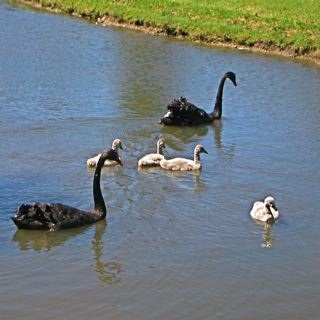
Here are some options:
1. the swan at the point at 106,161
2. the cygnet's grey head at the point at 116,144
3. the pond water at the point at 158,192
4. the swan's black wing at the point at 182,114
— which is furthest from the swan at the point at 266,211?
the swan's black wing at the point at 182,114

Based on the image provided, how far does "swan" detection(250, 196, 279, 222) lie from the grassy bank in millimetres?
14264

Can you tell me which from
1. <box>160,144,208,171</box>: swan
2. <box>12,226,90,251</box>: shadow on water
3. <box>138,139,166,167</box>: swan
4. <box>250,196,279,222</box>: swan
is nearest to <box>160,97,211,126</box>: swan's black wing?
<box>138,139,166,167</box>: swan

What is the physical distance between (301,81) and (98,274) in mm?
13066

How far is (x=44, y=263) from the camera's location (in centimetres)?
918

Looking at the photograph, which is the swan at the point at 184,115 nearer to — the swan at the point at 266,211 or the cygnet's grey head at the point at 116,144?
the cygnet's grey head at the point at 116,144

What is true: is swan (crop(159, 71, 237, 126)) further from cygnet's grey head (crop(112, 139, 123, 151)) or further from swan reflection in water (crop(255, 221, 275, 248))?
swan reflection in water (crop(255, 221, 275, 248))

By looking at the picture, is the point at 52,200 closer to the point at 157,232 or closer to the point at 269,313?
the point at 157,232

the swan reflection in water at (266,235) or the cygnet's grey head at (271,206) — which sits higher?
the cygnet's grey head at (271,206)

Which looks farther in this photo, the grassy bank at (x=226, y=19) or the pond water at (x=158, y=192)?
the grassy bank at (x=226, y=19)

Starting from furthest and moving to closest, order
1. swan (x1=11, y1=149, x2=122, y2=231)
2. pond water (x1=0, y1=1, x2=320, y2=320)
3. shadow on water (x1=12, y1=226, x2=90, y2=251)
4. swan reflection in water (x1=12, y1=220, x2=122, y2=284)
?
swan (x1=11, y1=149, x2=122, y2=231)
shadow on water (x1=12, y1=226, x2=90, y2=251)
swan reflection in water (x1=12, y1=220, x2=122, y2=284)
pond water (x1=0, y1=1, x2=320, y2=320)

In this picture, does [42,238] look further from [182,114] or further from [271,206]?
[182,114]

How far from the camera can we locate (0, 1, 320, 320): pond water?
27.8 ft

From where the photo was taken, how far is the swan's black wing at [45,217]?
9.91 m

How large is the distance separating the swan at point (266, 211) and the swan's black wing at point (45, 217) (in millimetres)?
2268
